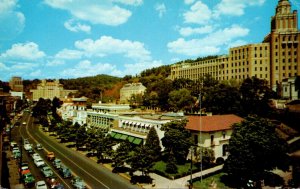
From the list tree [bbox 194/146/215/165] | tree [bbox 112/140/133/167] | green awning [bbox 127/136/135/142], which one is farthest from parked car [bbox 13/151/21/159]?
tree [bbox 194/146/215/165]

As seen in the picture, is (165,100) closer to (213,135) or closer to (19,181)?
(213,135)

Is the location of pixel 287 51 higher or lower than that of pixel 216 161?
higher

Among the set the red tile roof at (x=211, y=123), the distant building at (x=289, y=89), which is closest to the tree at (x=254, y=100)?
the red tile roof at (x=211, y=123)

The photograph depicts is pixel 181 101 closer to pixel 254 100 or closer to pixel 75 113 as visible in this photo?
pixel 254 100

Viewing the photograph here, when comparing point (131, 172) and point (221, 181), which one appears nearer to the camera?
point (221, 181)

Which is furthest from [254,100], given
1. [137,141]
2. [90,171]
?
[90,171]

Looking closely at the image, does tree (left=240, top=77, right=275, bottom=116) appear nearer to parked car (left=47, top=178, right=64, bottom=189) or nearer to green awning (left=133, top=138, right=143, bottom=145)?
green awning (left=133, top=138, right=143, bottom=145)

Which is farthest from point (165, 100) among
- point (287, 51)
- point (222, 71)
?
point (287, 51)
